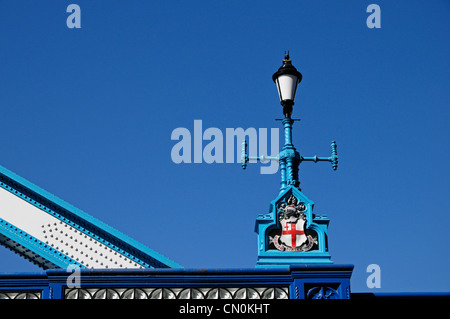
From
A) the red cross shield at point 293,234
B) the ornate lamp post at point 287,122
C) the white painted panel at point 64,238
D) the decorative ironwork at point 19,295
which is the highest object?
the ornate lamp post at point 287,122

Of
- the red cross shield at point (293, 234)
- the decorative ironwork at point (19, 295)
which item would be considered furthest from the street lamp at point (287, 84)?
the decorative ironwork at point (19, 295)

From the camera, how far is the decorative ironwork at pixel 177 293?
31.1 feet

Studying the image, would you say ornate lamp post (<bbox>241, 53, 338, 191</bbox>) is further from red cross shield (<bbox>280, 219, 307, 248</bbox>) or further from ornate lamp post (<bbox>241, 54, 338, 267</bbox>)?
red cross shield (<bbox>280, 219, 307, 248</bbox>)

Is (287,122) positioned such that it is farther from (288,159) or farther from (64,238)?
(64,238)

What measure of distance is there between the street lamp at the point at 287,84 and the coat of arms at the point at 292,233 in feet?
5.82

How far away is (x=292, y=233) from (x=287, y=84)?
7.94ft

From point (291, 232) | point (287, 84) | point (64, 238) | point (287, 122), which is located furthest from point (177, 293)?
point (64, 238)

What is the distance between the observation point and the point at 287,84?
1163cm

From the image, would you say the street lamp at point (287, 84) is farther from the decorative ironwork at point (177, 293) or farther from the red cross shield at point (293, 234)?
the decorative ironwork at point (177, 293)
